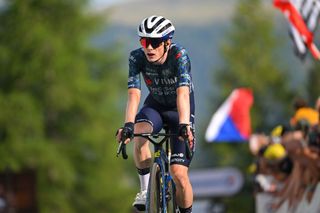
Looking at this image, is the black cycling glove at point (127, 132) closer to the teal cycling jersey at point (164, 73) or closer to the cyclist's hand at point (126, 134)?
the cyclist's hand at point (126, 134)

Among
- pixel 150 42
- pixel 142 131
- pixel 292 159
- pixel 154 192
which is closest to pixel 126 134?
pixel 142 131

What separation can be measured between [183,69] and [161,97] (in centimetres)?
53

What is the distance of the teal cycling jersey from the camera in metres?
12.1

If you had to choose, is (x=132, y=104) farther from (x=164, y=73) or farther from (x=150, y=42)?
(x=150, y=42)

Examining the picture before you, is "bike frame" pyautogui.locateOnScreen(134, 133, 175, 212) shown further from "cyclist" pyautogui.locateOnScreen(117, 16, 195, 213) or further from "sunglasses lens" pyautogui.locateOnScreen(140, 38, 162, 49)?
"sunglasses lens" pyautogui.locateOnScreen(140, 38, 162, 49)

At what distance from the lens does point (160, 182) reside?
39.4 feet

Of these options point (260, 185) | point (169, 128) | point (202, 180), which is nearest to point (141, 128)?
point (169, 128)

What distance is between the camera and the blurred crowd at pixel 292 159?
14.8 metres

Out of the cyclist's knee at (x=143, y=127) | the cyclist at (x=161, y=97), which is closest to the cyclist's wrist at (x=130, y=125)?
the cyclist at (x=161, y=97)

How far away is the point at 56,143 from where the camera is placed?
185 ft

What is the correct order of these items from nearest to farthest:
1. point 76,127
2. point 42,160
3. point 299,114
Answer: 1. point 299,114
2. point 42,160
3. point 76,127

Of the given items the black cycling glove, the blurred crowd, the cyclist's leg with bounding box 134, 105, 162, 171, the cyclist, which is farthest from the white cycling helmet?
the blurred crowd

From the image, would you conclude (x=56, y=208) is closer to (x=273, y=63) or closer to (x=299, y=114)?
(x=273, y=63)

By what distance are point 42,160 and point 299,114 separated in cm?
3768
